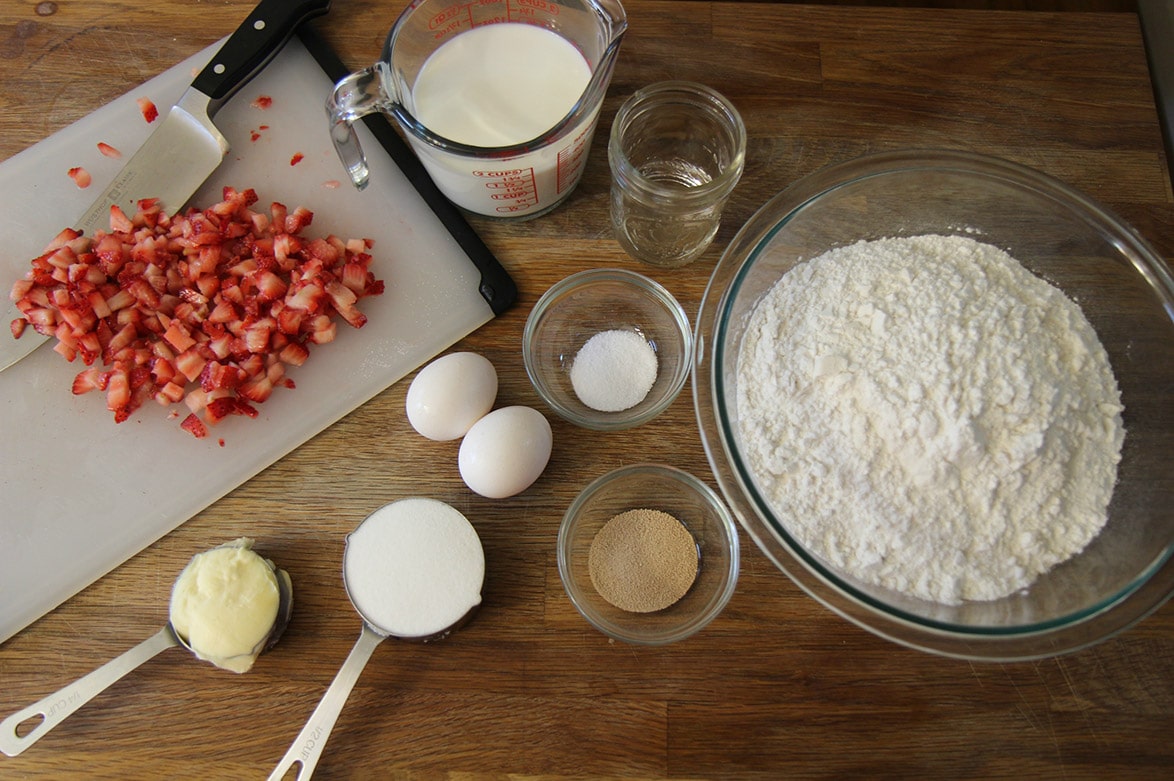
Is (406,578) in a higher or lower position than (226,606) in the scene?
lower

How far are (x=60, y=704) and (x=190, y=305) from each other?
0.59 m

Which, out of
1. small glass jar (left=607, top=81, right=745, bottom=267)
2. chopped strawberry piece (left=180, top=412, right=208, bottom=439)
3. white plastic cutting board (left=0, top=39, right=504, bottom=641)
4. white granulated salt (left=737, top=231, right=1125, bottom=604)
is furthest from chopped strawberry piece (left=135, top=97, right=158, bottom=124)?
white granulated salt (left=737, top=231, right=1125, bottom=604)

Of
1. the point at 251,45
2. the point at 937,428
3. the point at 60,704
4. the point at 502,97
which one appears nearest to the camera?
the point at 937,428

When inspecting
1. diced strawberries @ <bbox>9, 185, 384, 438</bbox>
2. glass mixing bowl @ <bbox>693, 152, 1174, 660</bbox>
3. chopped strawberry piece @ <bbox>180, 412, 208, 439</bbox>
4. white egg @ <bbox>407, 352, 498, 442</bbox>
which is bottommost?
glass mixing bowl @ <bbox>693, 152, 1174, 660</bbox>

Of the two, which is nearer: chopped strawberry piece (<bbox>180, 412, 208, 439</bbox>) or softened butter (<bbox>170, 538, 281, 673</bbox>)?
softened butter (<bbox>170, 538, 281, 673</bbox>)

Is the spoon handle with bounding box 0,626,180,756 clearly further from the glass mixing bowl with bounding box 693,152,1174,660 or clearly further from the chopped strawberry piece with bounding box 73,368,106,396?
the glass mixing bowl with bounding box 693,152,1174,660

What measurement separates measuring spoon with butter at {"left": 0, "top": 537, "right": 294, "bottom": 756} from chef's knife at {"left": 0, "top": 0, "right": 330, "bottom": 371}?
0.55 m

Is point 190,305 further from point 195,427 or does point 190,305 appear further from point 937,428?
point 937,428

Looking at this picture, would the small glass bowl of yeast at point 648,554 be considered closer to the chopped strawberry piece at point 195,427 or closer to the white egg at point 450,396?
the white egg at point 450,396

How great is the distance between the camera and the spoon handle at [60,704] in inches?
43.6

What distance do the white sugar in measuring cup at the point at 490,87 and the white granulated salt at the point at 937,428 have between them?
0.43 m

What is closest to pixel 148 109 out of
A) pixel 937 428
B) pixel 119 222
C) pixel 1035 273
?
pixel 119 222

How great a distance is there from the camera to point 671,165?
53.7 inches

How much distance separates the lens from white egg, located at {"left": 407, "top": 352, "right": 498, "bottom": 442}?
1184 millimetres
